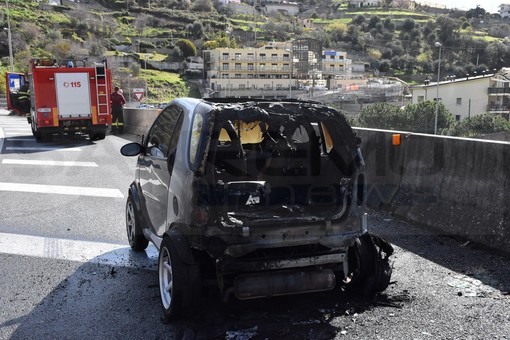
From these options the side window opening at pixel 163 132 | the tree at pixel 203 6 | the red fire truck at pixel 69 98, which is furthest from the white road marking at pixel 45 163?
the tree at pixel 203 6

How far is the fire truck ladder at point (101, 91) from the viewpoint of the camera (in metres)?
18.2

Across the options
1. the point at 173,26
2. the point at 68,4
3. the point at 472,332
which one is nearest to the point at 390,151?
→ the point at 472,332

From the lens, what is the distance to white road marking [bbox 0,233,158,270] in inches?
217

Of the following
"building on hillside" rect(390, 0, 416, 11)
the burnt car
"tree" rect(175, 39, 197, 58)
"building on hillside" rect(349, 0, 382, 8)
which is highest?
"building on hillside" rect(349, 0, 382, 8)

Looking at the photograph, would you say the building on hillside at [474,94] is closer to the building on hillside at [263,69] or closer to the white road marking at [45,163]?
the building on hillside at [263,69]

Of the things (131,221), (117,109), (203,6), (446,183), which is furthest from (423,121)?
(203,6)

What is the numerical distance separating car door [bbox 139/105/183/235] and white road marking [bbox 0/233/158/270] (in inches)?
27.9

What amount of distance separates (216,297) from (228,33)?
113634mm

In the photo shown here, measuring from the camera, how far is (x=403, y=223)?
6.89 meters

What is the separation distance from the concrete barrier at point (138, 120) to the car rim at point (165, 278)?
46.0 feet

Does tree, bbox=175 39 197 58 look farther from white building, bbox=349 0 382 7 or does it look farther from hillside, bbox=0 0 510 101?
white building, bbox=349 0 382 7

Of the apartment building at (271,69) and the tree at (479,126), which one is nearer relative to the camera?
the tree at (479,126)

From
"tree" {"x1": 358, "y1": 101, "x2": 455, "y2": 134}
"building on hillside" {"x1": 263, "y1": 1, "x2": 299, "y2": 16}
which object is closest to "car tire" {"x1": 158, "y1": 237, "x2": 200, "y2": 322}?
"tree" {"x1": 358, "y1": 101, "x2": 455, "y2": 134}

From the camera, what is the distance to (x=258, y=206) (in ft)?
14.3
